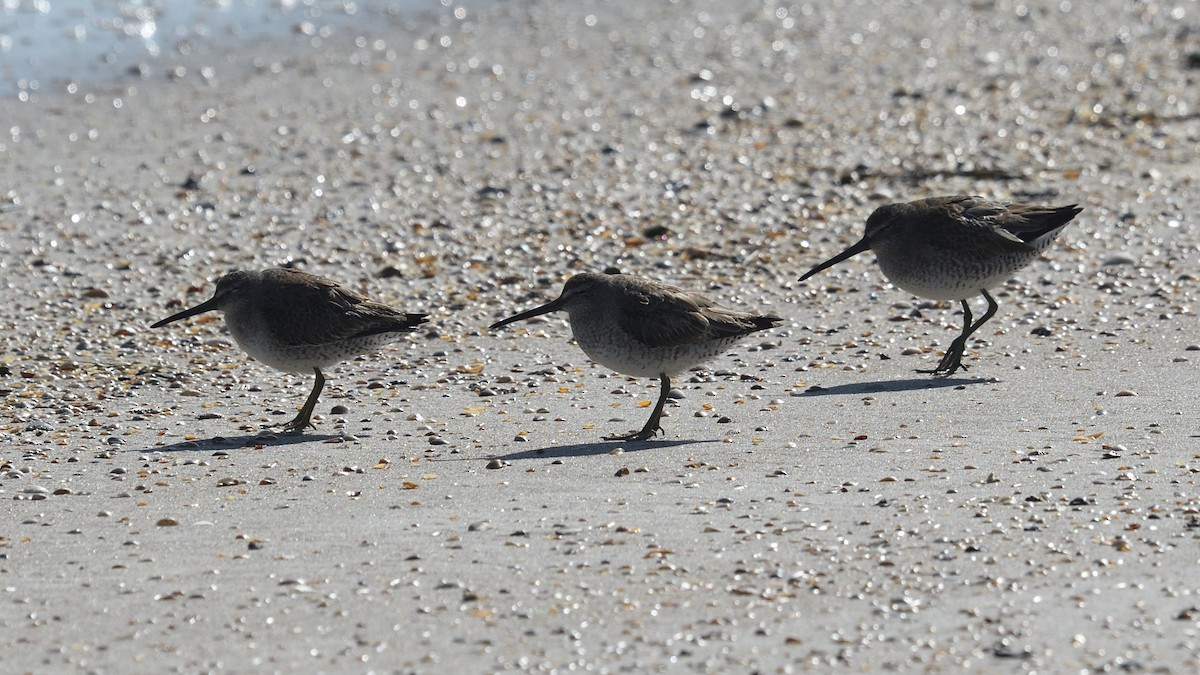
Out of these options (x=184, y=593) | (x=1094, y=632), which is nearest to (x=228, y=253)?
(x=184, y=593)

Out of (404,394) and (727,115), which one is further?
(727,115)

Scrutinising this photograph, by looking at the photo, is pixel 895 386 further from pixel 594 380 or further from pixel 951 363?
pixel 594 380

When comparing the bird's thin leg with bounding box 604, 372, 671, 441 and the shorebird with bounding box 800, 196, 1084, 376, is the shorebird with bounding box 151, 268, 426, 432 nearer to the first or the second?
the bird's thin leg with bounding box 604, 372, 671, 441

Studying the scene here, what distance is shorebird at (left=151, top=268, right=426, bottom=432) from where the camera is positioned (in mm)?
8531

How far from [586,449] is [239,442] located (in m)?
1.70

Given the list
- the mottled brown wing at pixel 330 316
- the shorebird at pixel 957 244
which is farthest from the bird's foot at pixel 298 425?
the shorebird at pixel 957 244

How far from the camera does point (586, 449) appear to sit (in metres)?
7.84

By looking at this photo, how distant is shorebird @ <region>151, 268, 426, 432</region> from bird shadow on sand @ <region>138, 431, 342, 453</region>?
7.8 inches

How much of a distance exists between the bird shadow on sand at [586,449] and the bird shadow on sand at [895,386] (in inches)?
46.8

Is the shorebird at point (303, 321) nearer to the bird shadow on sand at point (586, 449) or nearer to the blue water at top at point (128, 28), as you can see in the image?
the bird shadow on sand at point (586, 449)

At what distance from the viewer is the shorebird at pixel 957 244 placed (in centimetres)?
936

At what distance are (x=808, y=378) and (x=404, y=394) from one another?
222cm

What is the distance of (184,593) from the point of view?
579 cm

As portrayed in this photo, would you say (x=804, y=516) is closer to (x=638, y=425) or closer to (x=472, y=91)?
(x=638, y=425)
